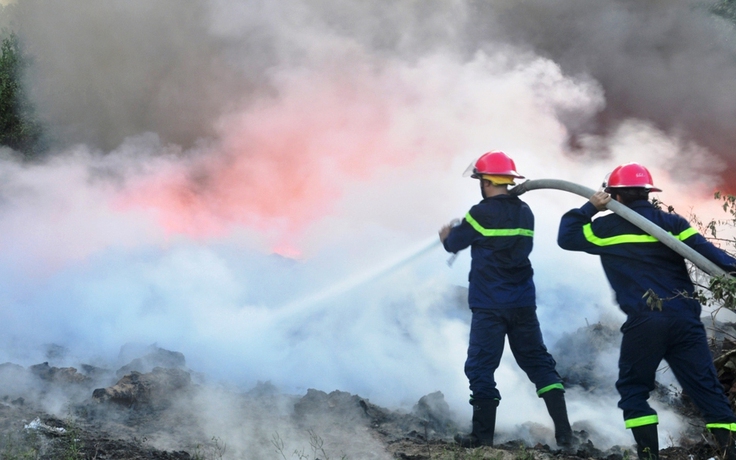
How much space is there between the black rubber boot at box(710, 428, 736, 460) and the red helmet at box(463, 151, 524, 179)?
1.88m

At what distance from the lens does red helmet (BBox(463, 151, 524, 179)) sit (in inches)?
174

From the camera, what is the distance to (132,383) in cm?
473

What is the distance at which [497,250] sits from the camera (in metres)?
4.26

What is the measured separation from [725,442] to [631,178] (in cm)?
152

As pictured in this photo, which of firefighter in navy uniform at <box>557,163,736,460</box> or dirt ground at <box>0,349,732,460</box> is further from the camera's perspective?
dirt ground at <box>0,349,732,460</box>

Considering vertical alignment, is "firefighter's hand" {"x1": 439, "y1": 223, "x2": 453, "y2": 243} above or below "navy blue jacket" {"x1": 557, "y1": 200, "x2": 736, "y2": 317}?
above

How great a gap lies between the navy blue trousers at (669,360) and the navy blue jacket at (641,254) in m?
0.07

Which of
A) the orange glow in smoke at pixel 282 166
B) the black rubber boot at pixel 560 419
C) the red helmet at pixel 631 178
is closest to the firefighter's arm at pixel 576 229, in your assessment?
the red helmet at pixel 631 178

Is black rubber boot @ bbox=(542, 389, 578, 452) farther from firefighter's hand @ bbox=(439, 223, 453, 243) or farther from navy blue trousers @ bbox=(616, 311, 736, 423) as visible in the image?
firefighter's hand @ bbox=(439, 223, 453, 243)

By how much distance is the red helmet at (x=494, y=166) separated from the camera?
4.43 metres

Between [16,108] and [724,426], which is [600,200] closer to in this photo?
[724,426]

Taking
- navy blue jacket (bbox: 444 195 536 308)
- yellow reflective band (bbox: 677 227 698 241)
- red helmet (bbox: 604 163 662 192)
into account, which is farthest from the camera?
navy blue jacket (bbox: 444 195 536 308)

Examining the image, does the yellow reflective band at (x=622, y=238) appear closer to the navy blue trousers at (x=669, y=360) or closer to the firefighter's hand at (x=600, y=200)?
the firefighter's hand at (x=600, y=200)

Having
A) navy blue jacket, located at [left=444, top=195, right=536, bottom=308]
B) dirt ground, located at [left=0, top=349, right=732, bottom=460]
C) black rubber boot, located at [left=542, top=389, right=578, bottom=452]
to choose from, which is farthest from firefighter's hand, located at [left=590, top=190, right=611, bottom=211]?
dirt ground, located at [left=0, top=349, right=732, bottom=460]
